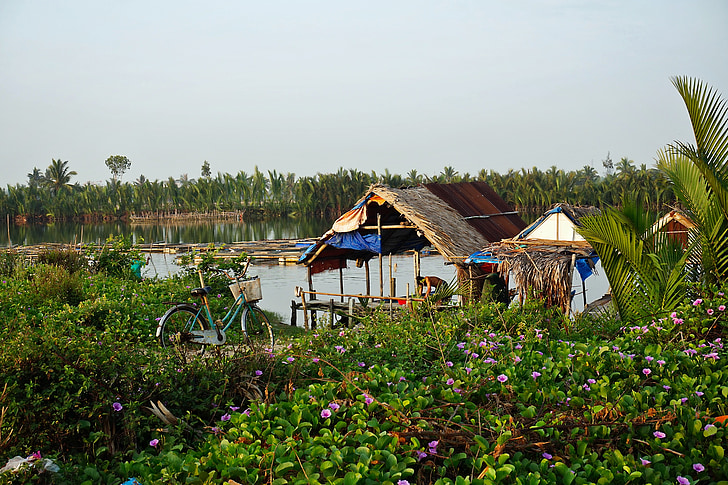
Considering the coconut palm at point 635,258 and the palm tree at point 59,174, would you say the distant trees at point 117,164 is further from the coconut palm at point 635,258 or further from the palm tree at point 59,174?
the coconut palm at point 635,258

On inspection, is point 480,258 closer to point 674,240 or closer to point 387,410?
point 674,240

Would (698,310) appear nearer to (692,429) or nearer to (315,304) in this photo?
(692,429)

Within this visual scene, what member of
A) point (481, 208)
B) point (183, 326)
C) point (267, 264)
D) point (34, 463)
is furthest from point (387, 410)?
point (267, 264)

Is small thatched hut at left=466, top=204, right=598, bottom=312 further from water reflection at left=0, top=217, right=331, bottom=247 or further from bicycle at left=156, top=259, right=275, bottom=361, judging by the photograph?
water reflection at left=0, top=217, right=331, bottom=247

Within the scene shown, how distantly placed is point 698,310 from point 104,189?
157 feet

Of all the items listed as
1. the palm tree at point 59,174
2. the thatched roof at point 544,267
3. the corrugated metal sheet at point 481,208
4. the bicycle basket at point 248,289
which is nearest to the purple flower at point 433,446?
the bicycle basket at point 248,289

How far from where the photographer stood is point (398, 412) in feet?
8.61

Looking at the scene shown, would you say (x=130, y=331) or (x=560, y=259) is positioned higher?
(x=560, y=259)

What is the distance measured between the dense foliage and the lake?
6.95m

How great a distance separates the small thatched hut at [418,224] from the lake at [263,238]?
58.1 inches

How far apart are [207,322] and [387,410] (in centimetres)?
425

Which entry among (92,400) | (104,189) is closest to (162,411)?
(92,400)

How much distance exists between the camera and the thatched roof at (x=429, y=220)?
→ 9.64 metres

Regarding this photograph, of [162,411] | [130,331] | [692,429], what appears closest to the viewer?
[692,429]
